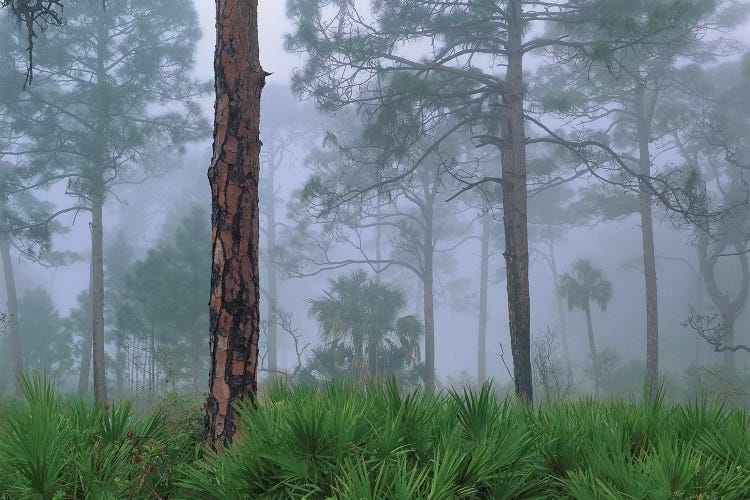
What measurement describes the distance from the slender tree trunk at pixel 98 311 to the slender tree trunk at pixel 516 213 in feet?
30.2

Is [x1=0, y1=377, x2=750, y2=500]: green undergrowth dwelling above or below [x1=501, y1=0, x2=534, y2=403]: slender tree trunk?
below

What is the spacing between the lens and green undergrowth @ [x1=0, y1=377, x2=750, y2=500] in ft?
10.2

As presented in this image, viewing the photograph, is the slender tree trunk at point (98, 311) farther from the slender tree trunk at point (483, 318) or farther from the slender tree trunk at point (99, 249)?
the slender tree trunk at point (483, 318)

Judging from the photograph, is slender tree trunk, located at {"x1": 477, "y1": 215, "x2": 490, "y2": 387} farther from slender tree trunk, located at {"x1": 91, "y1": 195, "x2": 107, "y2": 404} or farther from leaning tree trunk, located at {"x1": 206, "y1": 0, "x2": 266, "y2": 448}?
leaning tree trunk, located at {"x1": 206, "y1": 0, "x2": 266, "y2": 448}

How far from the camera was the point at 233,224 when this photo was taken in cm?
478

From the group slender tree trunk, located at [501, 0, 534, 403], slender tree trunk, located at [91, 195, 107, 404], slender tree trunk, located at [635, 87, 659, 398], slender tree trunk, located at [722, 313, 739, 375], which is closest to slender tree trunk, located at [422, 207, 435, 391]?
slender tree trunk, located at [635, 87, 659, 398]

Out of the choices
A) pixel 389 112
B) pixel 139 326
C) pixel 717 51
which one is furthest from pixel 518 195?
pixel 717 51

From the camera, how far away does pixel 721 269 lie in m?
35.4

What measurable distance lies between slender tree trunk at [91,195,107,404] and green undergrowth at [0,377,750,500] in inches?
463

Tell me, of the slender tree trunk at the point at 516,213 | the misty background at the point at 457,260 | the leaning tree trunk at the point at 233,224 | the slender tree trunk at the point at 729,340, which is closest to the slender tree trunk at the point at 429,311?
the misty background at the point at 457,260

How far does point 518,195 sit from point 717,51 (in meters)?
19.0

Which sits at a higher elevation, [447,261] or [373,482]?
[447,261]

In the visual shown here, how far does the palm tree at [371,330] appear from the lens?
658 inches

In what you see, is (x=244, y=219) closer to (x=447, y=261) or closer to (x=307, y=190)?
(x=307, y=190)
